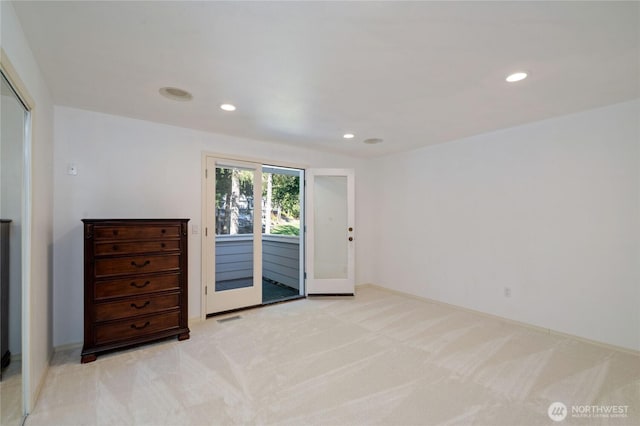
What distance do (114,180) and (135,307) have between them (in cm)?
137

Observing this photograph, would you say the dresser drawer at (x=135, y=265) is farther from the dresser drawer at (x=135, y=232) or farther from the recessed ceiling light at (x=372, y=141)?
the recessed ceiling light at (x=372, y=141)

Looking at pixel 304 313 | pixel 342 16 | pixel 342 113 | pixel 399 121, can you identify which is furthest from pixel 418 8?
pixel 304 313

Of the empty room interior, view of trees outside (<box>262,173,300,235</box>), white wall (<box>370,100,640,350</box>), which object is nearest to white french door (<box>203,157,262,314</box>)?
the empty room interior

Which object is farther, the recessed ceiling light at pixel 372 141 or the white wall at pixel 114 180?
the recessed ceiling light at pixel 372 141

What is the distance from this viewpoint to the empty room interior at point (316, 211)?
1.71 metres

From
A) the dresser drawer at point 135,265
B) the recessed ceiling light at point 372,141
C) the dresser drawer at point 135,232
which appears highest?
the recessed ceiling light at point 372,141

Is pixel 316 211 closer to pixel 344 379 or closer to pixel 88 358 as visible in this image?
pixel 344 379

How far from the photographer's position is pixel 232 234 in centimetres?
399

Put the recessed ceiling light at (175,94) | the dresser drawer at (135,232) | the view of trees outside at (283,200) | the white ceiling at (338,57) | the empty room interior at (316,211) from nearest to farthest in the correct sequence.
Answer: the white ceiling at (338,57)
the empty room interior at (316,211)
the recessed ceiling light at (175,94)
the dresser drawer at (135,232)
the view of trees outside at (283,200)

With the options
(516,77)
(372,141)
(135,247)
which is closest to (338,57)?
(516,77)

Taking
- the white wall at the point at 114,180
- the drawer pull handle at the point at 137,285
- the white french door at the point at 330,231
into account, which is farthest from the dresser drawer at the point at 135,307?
the white french door at the point at 330,231

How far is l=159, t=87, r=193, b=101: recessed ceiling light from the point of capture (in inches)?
98.7

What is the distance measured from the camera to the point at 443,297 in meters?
4.24

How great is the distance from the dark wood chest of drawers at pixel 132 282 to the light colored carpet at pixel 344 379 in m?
0.16
